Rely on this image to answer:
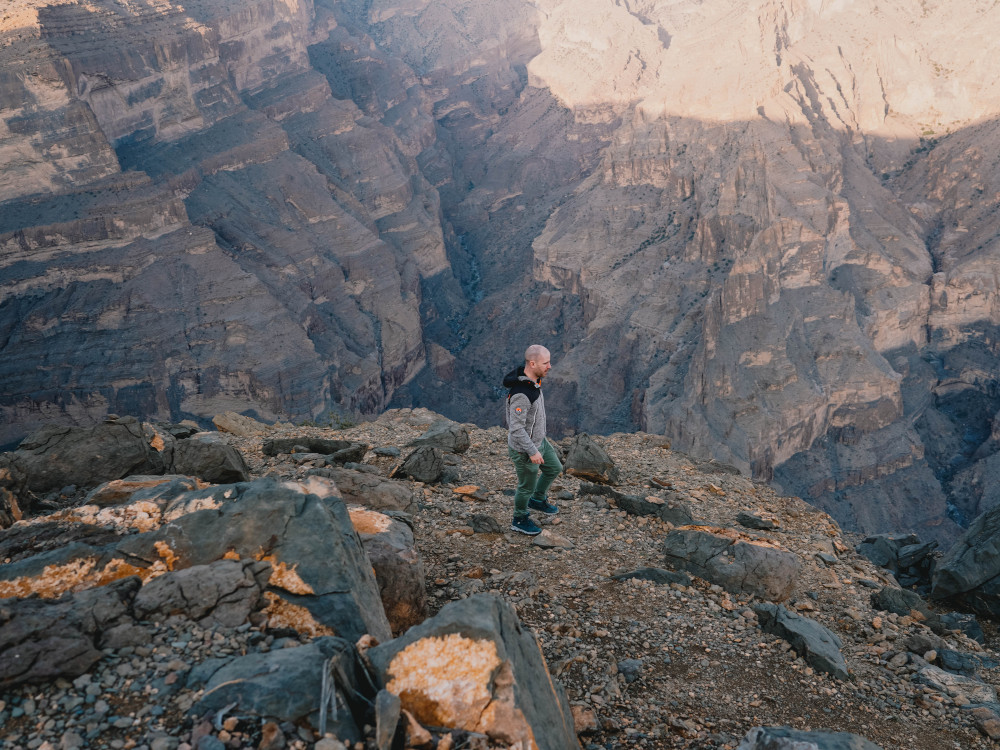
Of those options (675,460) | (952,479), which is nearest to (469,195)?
(952,479)

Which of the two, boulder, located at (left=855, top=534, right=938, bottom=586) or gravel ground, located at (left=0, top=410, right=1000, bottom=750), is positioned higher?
gravel ground, located at (left=0, top=410, right=1000, bottom=750)

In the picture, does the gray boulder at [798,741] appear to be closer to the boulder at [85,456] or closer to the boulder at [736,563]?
the boulder at [736,563]

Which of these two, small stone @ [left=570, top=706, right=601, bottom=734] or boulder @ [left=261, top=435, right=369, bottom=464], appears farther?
boulder @ [left=261, top=435, right=369, bottom=464]

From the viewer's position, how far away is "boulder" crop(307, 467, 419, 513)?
9.46m

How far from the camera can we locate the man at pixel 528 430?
903cm

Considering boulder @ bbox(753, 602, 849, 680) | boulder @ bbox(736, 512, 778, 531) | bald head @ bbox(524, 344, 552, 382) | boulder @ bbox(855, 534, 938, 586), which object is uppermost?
bald head @ bbox(524, 344, 552, 382)

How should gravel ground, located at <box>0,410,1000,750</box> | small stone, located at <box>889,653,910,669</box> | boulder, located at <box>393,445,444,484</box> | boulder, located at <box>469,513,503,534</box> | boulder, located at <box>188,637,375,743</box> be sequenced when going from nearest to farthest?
1. boulder, located at <box>188,637,375,743</box>
2. gravel ground, located at <box>0,410,1000,750</box>
3. small stone, located at <box>889,653,910,669</box>
4. boulder, located at <box>469,513,503,534</box>
5. boulder, located at <box>393,445,444,484</box>

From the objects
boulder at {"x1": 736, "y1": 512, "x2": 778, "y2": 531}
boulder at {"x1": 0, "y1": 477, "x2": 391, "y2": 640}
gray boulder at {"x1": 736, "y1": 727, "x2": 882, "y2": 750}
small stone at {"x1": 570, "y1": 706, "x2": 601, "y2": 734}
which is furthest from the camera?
boulder at {"x1": 736, "y1": 512, "x2": 778, "y2": 531}

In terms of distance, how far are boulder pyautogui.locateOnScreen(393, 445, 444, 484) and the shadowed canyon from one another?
135 ft

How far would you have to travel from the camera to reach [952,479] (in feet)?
195

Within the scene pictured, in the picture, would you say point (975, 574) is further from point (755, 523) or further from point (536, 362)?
point (536, 362)

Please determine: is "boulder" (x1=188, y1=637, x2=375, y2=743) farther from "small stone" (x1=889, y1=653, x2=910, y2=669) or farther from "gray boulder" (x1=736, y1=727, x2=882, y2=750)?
"small stone" (x1=889, y1=653, x2=910, y2=669)

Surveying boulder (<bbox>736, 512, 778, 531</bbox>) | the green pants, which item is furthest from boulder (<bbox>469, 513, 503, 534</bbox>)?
boulder (<bbox>736, 512, 778, 531</bbox>)

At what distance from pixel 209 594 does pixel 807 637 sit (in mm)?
5758
